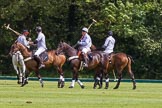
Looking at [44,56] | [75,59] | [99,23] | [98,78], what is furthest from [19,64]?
[99,23]

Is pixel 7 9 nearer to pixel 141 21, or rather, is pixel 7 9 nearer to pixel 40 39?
pixel 141 21

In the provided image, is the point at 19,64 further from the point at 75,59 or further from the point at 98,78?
the point at 98,78

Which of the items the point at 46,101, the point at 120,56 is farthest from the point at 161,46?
the point at 46,101

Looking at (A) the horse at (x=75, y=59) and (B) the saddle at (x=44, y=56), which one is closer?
(A) the horse at (x=75, y=59)

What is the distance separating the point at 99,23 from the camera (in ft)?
158

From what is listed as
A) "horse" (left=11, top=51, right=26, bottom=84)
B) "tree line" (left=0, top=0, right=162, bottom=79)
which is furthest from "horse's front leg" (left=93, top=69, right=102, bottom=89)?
"tree line" (left=0, top=0, right=162, bottom=79)

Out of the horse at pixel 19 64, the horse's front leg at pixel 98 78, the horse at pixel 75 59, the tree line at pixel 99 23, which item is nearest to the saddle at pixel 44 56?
the horse at pixel 75 59

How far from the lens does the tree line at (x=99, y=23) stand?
1826 inches

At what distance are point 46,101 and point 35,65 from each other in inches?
473

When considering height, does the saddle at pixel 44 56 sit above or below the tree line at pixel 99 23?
below

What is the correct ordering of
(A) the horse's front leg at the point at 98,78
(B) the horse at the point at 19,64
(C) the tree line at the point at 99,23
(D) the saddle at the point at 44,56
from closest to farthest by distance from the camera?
(A) the horse's front leg at the point at 98,78, (D) the saddle at the point at 44,56, (B) the horse at the point at 19,64, (C) the tree line at the point at 99,23

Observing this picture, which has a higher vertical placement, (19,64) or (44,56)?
(44,56)

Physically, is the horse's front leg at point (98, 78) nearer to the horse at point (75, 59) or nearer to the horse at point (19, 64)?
the horse at point (75, 59)

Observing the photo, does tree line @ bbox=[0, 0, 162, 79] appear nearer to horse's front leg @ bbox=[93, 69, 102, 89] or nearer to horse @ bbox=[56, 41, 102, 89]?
horse's front leg @ bbox=[93, 69, 102, 89]
